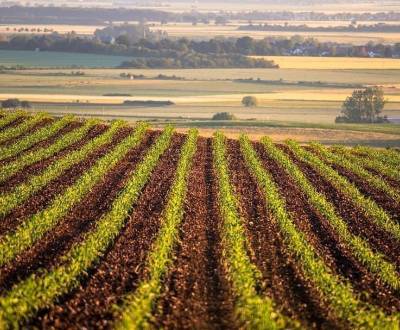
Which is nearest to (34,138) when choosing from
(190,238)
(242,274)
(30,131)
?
(30,131)

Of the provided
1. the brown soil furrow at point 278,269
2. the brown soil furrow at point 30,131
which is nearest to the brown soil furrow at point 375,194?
the brown soil furrow at point 278,269

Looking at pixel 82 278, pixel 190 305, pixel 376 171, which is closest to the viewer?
pixel 190 305

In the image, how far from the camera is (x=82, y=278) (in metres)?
15.1

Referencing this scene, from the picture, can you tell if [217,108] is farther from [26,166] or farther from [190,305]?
[190,305]

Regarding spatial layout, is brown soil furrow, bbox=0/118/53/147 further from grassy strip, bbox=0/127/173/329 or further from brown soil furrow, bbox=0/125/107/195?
grassy strip, bbox=0/127/173/329

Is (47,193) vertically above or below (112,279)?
below

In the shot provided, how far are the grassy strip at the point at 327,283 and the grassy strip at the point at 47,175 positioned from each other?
6.26 meters

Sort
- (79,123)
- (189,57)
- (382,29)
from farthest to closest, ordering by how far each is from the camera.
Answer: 1. (382,29)
2. (189,57)
3. (79,123)

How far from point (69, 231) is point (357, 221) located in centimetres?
780

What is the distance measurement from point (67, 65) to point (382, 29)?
10522cm

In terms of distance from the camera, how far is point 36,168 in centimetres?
2653

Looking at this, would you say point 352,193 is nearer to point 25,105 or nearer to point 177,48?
point 25,105

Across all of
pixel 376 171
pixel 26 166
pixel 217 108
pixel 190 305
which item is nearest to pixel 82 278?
pixel 190 305

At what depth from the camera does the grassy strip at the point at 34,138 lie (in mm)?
29509
